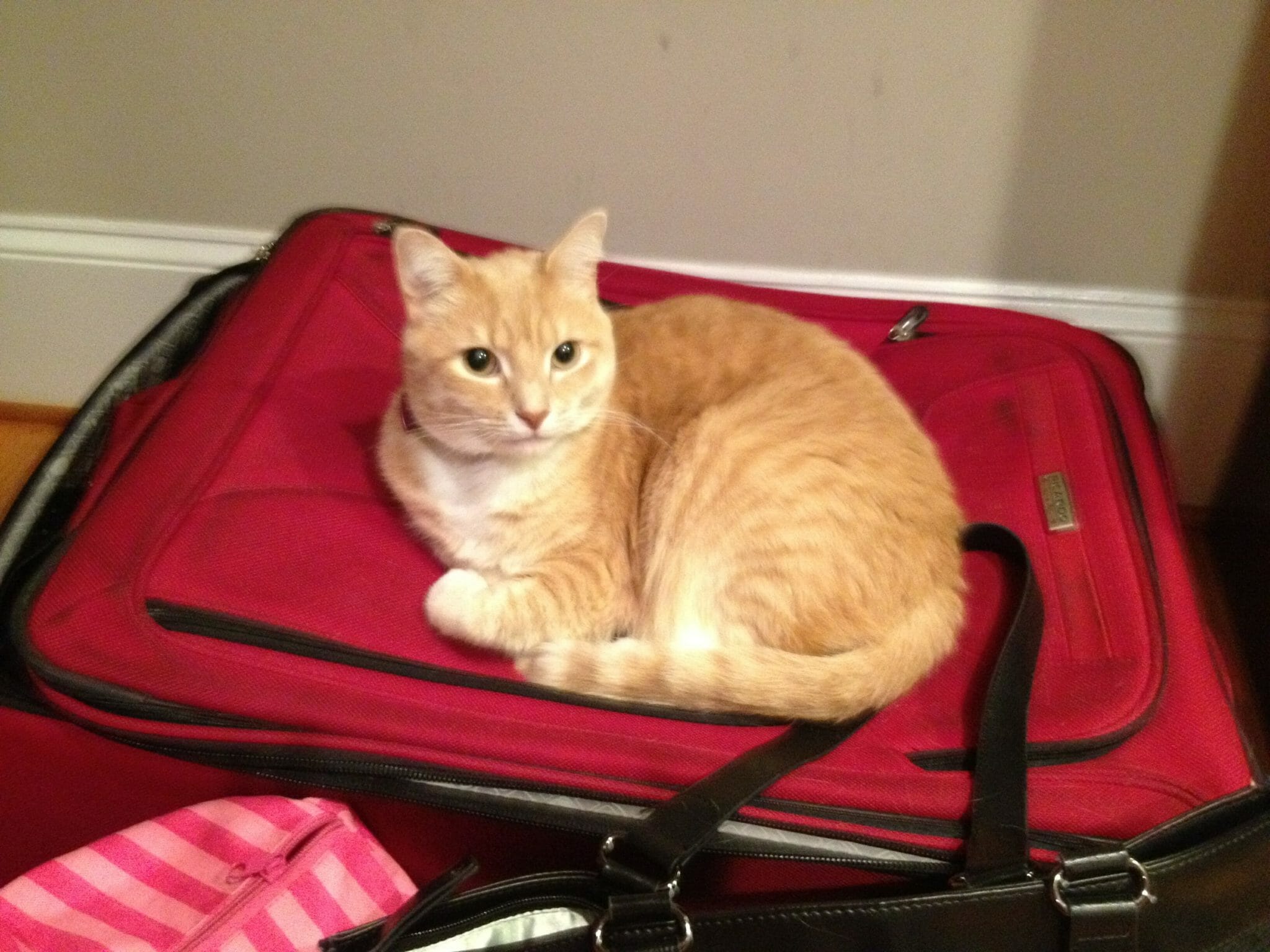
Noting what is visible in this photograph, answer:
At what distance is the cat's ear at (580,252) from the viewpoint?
0.89 m

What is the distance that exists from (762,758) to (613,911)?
0.55 feet

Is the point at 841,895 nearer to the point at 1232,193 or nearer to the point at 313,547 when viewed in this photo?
the point at 313,547

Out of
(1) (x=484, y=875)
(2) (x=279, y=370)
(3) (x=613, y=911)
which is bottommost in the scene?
(1) (x=484, y=875)

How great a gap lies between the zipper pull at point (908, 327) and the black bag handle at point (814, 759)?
0.59 metres

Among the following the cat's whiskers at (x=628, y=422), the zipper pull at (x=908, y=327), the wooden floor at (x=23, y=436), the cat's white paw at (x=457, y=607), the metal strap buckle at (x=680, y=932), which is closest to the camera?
the metal strap buckle at (x=680, y=932)

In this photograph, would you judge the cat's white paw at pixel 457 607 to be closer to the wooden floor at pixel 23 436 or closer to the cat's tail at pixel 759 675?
the cat's tail at pixel 759 675

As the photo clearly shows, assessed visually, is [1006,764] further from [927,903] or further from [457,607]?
[457,607]

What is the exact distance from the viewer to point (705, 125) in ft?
4.66

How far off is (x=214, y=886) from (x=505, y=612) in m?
0.33

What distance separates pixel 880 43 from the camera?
132cm

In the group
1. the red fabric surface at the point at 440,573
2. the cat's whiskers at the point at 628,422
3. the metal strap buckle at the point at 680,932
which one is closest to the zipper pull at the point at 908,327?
the red fabric surface at the point at 440,573

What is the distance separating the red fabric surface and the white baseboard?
0.35 m

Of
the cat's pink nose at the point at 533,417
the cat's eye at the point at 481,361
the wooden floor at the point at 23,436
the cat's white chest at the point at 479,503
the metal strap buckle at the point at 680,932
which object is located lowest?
the wooden floor at the point at 23,436

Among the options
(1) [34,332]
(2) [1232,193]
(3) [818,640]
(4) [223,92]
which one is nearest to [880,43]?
(2) [1232,193]
